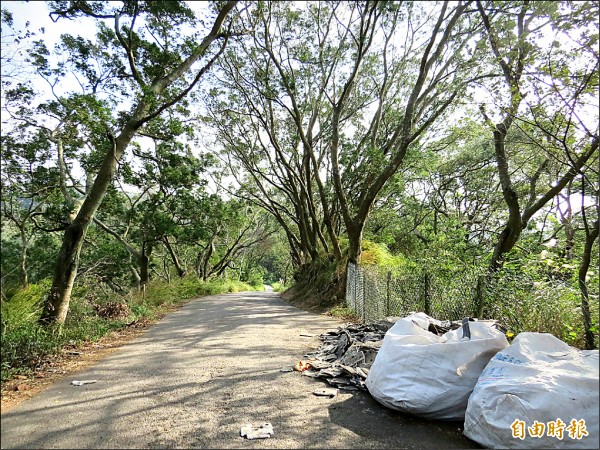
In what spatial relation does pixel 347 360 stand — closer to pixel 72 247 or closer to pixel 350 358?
pixel 350 358

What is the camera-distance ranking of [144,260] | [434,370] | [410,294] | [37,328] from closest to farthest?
[434,370] → [37,328] → [410,294] → [144,260]

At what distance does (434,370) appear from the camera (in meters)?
3.48

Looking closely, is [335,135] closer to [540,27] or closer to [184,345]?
[540,27]

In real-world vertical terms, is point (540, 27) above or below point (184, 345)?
above

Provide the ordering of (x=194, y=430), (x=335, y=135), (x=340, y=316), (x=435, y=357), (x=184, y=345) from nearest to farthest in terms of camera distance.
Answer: (x=194, y=430) → (x=435, y=357) → (x=184, y=345) → (x=340, y=316) → (x=335, y=135)

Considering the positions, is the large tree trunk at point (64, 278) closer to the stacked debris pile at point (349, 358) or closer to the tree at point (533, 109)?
the stacked debris pile at point (349, 358)

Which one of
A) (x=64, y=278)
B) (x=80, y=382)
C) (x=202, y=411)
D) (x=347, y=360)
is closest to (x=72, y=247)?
(x=64, y=278)

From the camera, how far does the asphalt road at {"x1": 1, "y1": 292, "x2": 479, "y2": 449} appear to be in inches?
123

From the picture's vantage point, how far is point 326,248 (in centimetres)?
1633

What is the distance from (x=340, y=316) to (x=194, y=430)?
754 cm

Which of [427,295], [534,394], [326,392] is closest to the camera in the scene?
[534,394]

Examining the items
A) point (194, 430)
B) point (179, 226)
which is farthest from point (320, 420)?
point (179, 226)

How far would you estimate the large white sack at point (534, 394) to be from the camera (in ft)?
8.46

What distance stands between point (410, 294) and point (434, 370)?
4.08m
